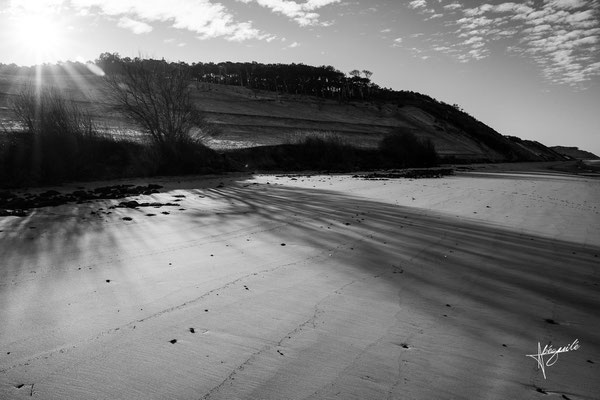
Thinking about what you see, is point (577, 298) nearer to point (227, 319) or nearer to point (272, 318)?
point (272, 318)

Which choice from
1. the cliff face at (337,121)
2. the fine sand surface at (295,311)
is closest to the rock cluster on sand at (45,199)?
the fine sand surface at (295,311)

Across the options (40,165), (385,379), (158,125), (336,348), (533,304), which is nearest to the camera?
(385,379)

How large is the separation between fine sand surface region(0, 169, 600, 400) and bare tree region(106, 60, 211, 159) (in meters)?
17.7

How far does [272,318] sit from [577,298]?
3702 mm

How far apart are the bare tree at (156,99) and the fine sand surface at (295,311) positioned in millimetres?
17701

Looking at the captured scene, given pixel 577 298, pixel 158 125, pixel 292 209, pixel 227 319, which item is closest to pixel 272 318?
pixel 227 319

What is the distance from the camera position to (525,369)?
286 centimetres

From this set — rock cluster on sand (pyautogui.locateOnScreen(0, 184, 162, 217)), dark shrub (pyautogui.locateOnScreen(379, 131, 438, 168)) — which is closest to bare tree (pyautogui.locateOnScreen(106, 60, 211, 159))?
rock cluster on sand (pyautogui.locateOnScreen(0, 184, 162, 217))

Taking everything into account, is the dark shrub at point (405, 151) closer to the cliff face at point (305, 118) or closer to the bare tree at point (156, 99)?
the cliff face at point (305, 118)

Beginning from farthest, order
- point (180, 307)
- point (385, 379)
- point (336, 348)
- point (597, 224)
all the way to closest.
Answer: point (597, 224) < point (180, 307) < point (336, 348) < point (385, 379)

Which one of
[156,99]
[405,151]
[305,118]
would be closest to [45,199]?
[156,99]

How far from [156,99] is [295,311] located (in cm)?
2453

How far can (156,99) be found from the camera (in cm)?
2492

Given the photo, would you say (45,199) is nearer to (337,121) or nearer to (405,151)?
(405,151)
